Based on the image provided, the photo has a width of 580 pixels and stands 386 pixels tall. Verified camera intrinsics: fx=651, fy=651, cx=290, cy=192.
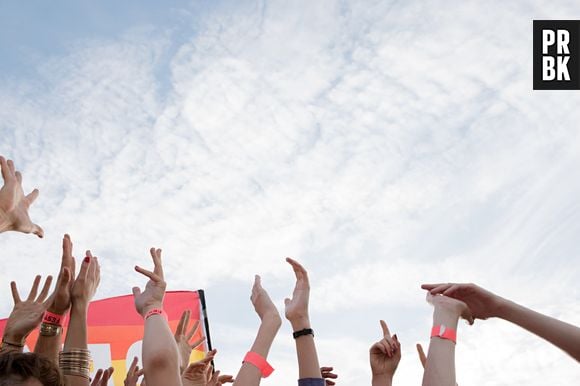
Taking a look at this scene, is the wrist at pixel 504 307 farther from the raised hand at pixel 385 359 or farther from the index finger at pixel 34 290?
the index finger at pixel 34 290

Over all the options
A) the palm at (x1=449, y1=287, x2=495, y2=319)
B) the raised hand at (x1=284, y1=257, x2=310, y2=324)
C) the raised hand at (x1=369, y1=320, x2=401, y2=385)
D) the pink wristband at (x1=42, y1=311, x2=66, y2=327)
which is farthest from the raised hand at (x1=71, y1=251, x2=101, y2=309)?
the palm at (x1=449, y1=287, x2=495, y2=319)

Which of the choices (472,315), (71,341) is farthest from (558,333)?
(71,341)

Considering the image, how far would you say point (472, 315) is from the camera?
11.2 ft

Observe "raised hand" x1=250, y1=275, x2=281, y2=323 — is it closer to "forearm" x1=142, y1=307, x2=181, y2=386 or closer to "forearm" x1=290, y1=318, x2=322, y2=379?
"forearm" x1=290, y1=318, x2=322, y2=379

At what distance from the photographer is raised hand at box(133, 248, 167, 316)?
13.0 ft

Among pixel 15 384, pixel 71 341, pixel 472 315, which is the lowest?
pixel 15 384

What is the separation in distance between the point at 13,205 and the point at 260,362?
2.06 meters

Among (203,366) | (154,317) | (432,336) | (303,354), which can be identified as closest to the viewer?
(432,336)

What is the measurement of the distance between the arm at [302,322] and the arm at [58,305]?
1.47 metres

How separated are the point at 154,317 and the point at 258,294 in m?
0.88

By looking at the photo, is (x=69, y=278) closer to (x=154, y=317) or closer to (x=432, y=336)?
(x=154, y=317)

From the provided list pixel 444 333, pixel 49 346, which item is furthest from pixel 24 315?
pixel 444 333

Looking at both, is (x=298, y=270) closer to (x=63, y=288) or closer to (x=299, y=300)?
(x=299, y=300)

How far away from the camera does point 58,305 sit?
13.8ft
